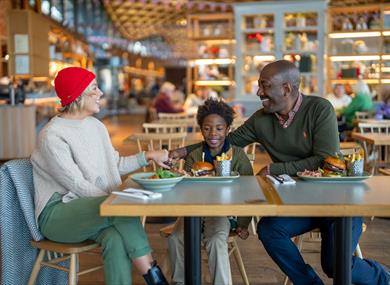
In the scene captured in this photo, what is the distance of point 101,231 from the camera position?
98.0 inches

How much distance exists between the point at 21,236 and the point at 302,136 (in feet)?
4.64

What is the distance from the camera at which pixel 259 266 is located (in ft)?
11.9

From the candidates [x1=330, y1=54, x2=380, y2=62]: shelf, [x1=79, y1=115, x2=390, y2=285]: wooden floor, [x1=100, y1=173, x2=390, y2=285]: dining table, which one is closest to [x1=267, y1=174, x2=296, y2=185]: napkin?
[x1=100, y1=173, x2=390, y2=285]: dining table

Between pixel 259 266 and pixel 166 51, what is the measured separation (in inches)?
1355

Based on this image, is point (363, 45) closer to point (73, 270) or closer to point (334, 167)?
point (334, 167)

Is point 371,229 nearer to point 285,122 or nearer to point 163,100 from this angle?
point 285,122

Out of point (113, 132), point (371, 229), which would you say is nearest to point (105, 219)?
point (371, 229)

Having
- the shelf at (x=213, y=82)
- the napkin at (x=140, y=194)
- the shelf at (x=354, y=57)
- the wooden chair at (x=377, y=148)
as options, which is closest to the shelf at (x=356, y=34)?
the shelf at (x=354, y=57)

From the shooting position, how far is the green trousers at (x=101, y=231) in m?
2.32

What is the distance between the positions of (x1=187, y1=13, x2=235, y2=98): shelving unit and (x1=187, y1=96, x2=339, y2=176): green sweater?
25.1 feet

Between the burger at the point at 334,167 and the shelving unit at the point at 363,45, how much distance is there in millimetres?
7566

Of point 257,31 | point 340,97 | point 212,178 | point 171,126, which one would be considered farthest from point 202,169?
point 257,31

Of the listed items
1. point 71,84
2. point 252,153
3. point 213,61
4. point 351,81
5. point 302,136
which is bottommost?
point 252,153

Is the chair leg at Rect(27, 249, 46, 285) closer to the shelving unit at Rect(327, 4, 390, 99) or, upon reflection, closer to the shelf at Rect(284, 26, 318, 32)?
the shelf at Rect(284, 26, 318, 32)
